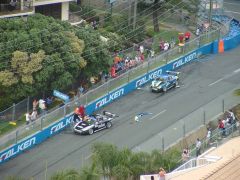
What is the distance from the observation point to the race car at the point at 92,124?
5219 cm

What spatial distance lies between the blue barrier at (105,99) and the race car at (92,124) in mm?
1444

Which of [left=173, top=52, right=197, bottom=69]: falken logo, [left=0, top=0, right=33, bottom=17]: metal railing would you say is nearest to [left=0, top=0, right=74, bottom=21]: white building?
[left=0, top=0, right=33, bottom=17]: metal railing

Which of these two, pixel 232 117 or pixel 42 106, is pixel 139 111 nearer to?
pixel 232 117

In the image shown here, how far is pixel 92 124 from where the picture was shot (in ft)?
172

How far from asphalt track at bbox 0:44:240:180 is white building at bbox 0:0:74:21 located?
1206 centimetres

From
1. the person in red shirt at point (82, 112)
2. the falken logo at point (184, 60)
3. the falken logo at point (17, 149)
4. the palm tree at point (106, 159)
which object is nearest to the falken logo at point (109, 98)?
the person in red shirt at point (82, 112)

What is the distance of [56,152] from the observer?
50156 millimetres

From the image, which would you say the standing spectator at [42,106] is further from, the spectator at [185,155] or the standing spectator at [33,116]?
the spectator at [185,155]

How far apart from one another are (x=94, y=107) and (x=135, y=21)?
15.2m

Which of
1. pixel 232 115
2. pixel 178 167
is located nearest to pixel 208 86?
pixel 232 115

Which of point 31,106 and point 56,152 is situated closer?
point 56,152

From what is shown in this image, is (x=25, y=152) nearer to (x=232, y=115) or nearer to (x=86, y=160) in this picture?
(x=86, y=160)

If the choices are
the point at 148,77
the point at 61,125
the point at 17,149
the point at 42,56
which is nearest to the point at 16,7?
the point at 42,56

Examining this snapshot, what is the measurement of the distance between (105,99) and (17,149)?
9.33 meters
